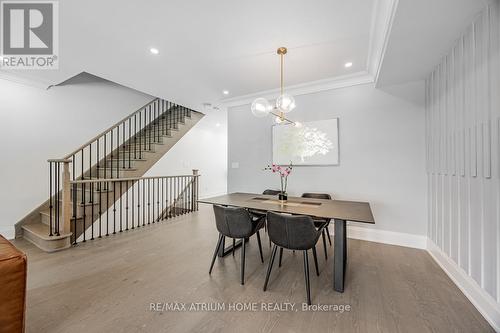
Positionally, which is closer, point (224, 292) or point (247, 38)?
point (224, 292)

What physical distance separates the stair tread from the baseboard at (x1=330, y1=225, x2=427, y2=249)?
4268 millimetres

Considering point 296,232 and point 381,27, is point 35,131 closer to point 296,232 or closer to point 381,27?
point 296,232

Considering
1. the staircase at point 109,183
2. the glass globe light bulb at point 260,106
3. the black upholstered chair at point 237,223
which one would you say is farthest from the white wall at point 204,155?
the black upholstered chair at point 237,223

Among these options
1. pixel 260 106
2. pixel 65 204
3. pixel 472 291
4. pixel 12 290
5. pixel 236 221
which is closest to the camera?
pixel 12 290

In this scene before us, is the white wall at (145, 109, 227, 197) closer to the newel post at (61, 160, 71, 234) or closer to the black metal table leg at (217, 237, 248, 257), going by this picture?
the newel post at (61, 160, 71, 234)

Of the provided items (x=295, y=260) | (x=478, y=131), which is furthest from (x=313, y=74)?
(x=295, y=260)

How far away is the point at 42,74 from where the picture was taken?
10.2 ft

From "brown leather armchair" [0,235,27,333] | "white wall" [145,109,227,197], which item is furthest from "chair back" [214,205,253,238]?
"white wall" [145,109,227,197]

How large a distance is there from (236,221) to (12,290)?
1.50 m

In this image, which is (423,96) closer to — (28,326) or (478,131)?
(478,131)

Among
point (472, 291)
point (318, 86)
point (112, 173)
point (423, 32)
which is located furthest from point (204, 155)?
point (472, 291)

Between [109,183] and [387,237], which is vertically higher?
[109,183]

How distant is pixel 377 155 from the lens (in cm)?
311

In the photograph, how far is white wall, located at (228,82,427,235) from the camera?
2891 mm
